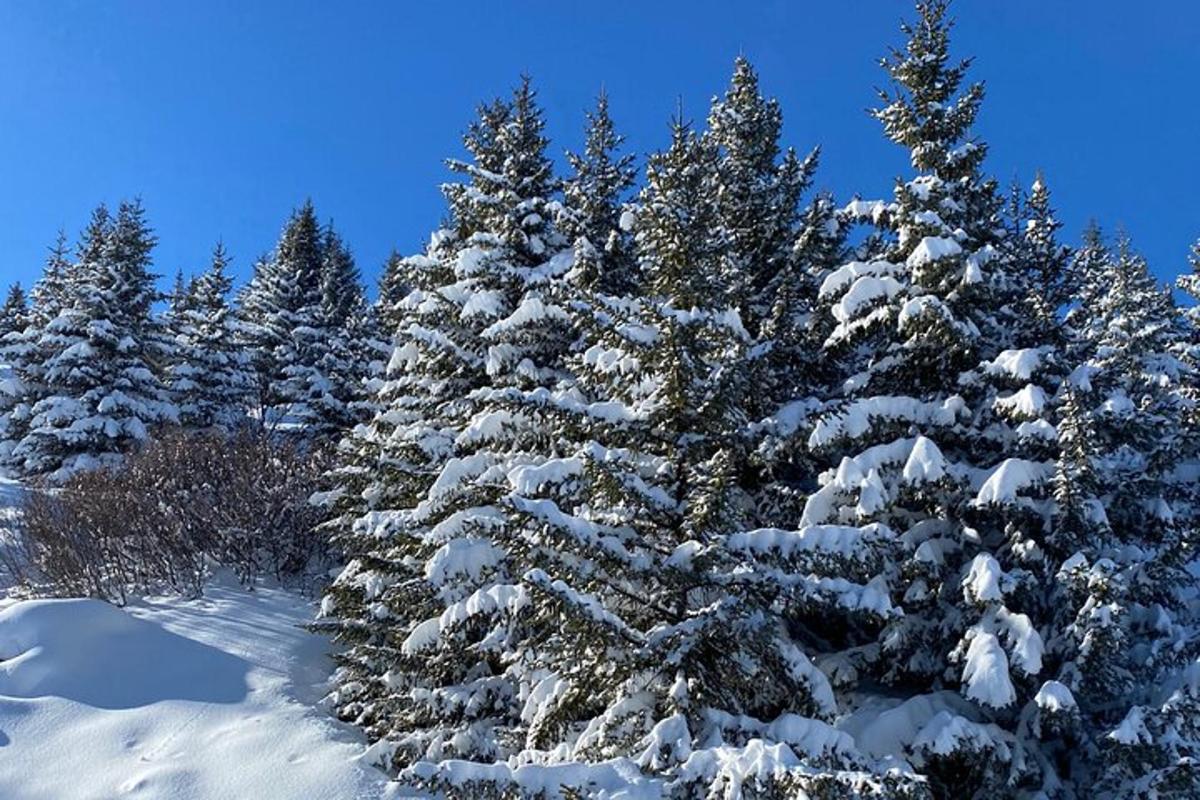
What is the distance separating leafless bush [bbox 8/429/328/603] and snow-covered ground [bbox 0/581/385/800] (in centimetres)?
166

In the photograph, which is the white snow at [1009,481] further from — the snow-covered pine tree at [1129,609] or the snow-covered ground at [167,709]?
the snow-covered ground at [167,709]

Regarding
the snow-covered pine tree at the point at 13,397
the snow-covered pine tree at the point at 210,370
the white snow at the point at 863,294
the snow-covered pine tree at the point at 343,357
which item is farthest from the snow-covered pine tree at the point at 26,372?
the white snow at the point at 863,294

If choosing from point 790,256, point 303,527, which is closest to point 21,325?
point 303,527

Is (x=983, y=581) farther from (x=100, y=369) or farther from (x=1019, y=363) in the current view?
(x=100, y=369)

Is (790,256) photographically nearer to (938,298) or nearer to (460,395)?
(938,298)

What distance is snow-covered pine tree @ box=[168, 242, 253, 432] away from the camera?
2600 centimetres

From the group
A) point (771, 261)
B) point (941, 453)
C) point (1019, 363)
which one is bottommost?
point (941, 453)

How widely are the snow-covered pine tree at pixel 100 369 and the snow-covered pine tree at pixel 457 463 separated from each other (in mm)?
13495

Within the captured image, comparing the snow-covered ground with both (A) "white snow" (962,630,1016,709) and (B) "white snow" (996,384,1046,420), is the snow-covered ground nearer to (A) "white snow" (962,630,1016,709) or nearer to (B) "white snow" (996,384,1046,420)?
(A) "white snow" (962,630,1016,709)

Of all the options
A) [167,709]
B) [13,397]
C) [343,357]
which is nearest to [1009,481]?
[167,709]

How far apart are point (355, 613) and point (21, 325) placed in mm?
33556

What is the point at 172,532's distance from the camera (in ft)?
49.5

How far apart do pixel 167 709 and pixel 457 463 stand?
4973 millimetres

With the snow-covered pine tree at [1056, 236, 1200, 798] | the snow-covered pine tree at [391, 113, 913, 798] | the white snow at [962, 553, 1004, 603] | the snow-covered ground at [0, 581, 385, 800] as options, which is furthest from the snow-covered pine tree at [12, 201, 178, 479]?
the snow-covered pine tree at [1056, 236, 1200, 798]
